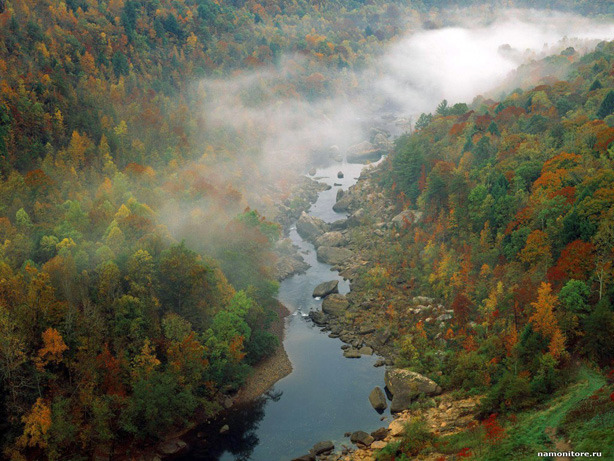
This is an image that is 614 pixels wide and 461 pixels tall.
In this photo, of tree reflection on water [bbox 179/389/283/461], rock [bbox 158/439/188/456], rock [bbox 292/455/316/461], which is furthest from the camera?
tree reflection on water [bbox 179/389/283/461]

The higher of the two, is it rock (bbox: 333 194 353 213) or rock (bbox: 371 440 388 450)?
rock (bbox: 333 194 353 213)

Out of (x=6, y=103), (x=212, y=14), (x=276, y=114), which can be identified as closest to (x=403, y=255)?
(x=6, y=103)

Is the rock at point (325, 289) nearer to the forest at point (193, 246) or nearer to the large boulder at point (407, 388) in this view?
the forest at point (193, 246)

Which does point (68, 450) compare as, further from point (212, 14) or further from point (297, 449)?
point (212, 14)

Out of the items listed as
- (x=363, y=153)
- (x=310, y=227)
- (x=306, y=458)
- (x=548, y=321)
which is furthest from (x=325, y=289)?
(x=363, y=153)

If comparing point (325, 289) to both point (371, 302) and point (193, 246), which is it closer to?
point (371, 302)

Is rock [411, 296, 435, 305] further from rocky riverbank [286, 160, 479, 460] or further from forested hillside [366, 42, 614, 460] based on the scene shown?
forested hillside [366, 42, 614, 460]

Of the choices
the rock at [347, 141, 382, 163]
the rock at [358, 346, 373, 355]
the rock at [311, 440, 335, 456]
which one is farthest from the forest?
the rock at [347, 141, 382, 163]
